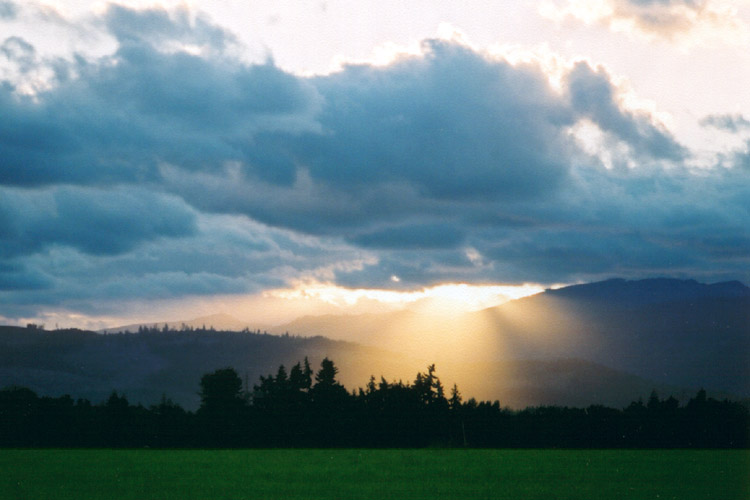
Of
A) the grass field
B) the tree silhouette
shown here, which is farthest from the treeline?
the grass field

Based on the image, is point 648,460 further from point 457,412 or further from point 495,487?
point 457,412

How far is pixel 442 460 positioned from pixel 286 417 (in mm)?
42713

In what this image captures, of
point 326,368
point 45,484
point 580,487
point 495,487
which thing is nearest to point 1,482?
point 45,484

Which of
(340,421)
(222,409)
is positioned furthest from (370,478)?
(222,409)

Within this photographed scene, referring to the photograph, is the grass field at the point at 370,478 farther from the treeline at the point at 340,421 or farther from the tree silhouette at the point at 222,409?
the tree silhouette at the point at 222,409

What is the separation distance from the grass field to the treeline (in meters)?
31.0

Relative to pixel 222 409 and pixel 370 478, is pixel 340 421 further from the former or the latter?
pixel 370 478

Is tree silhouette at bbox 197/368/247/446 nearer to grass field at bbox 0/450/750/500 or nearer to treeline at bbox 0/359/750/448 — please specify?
treeline at bbox 0/359/750/448

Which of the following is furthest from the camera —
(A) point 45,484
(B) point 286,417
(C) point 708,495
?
(B) point 286,417

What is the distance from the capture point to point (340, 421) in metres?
108

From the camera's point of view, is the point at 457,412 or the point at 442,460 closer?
the point at 442,460

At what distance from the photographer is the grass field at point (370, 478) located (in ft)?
137

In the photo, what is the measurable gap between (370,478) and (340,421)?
2273 inches

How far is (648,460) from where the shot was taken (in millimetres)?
71062
